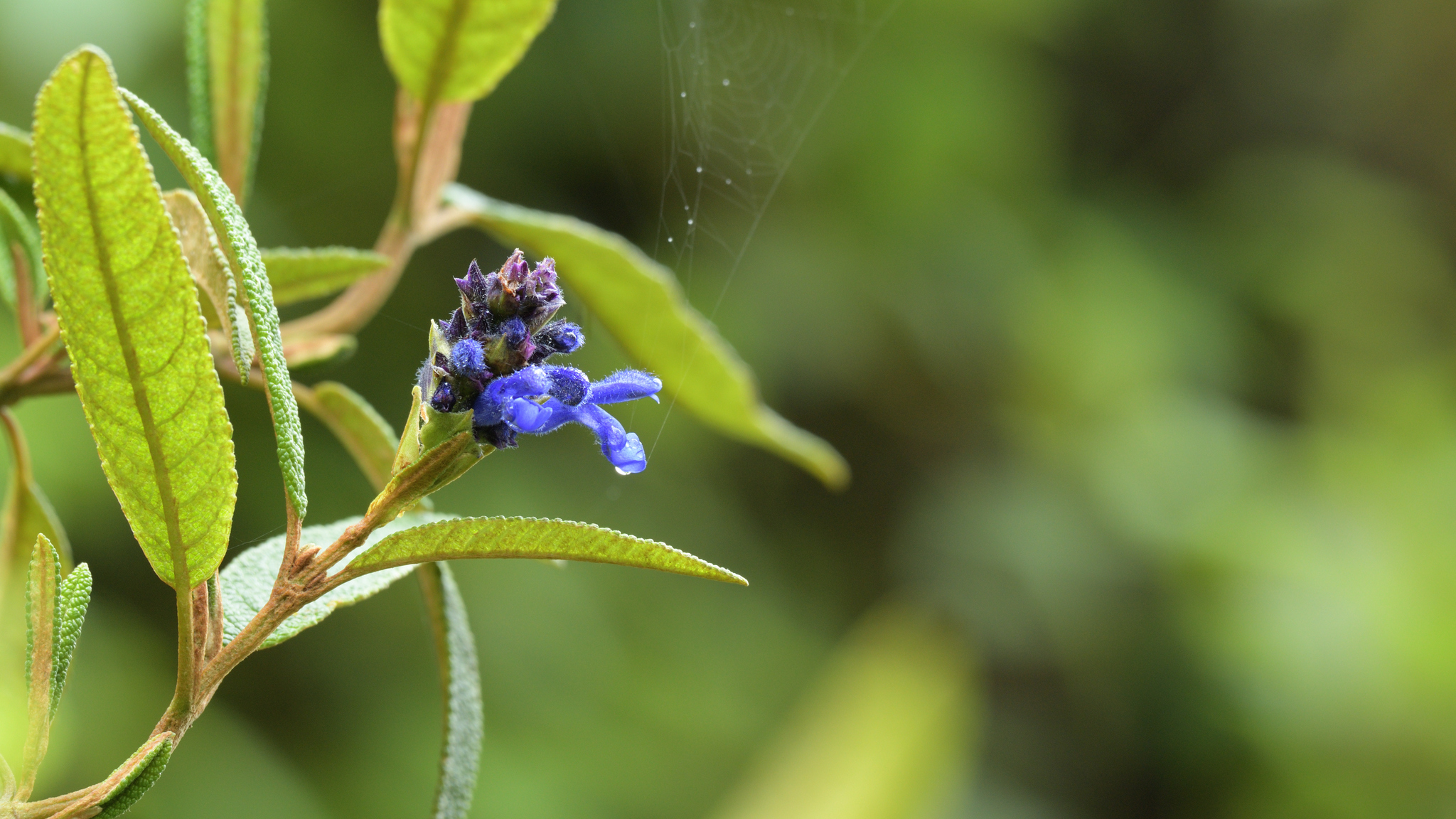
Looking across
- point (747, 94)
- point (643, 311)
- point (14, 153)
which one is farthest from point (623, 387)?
point (747, 94)

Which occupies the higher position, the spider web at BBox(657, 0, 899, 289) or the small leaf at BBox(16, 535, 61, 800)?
the spider web at BBox(657, 0, 899, 289)

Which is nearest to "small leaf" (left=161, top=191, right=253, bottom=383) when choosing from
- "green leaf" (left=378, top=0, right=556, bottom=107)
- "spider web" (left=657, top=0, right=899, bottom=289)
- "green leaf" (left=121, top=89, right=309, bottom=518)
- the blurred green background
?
"green leaf" (left=121, top=89, right=309, bottom=518)

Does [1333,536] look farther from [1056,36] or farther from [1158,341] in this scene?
[1056,36]

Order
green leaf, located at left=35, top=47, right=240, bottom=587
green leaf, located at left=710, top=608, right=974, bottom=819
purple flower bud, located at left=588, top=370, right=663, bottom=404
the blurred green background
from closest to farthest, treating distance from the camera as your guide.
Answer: green leaf, located at left=35, top=47, right=240, bottom=587 → purple flower bud, located at left=588, top=370, right=663, bottom=404 → green leaf, located at left=710, top=608, right=974, bottom=819 → the blurred green background

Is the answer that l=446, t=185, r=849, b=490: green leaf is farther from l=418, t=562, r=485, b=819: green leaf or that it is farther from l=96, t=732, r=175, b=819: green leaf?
l=96, t=732, r=175, b=819: green leaf

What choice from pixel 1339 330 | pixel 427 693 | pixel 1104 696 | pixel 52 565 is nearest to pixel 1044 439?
pixel 1104 696

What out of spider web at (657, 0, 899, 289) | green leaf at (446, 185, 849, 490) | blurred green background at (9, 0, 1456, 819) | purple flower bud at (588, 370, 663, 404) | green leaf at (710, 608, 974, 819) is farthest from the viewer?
spider web at (657, 0, 899, 289)

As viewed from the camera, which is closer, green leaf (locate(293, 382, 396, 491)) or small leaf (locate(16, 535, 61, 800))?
small leaf (locate(16, 535, 61, 800))

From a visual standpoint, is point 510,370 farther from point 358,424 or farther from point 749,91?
point 749,91
